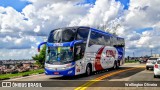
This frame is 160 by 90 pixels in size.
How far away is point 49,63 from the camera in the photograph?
22.7 m

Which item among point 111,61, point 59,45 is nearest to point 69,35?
point 59,45

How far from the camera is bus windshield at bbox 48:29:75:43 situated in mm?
22953

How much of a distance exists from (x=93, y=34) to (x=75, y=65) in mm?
4934

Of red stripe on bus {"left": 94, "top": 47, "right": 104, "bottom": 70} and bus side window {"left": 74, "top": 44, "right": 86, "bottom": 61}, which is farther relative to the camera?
red stripe on bus {"left": 94, "top": 47, "right": 104, "bottom": 70}

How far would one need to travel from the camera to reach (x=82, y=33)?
80.1 feet

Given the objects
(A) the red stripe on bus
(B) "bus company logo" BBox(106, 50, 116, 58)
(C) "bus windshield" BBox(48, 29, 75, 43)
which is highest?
(C) "bus windshield" BBox(48, 29, 75, 43)

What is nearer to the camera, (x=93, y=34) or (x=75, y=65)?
(x=75, y=65)

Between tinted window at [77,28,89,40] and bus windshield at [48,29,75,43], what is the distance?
0.62 meters

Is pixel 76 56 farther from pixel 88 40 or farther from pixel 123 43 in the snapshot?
pixel 123 43

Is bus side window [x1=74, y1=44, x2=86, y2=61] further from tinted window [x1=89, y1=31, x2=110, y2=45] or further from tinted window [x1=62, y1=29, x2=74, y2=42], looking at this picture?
tinted window [x1=89, y1=31, x2=110, y2=45]

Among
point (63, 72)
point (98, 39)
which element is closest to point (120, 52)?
point (98, 39)

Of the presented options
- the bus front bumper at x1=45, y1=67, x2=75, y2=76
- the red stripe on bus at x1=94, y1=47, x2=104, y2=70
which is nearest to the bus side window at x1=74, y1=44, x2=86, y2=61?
the bus front bumper at x1=45, y1=67, x2=75, y2=76

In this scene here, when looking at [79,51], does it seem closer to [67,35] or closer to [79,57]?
[79,57]

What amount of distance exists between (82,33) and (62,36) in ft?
6.30
